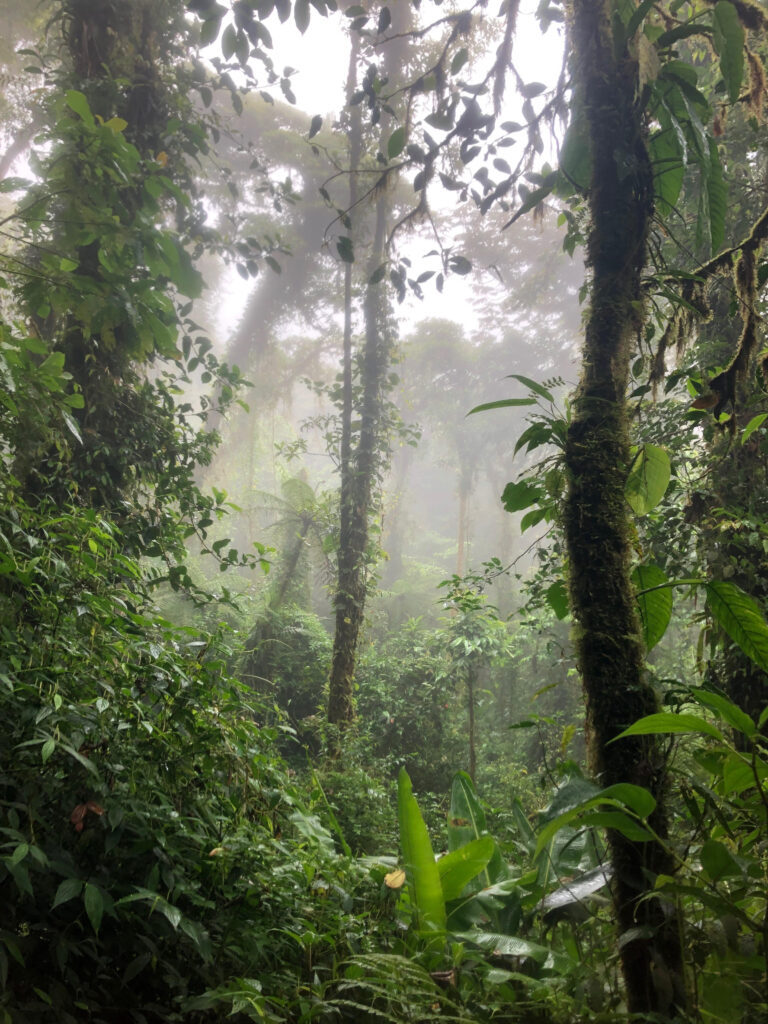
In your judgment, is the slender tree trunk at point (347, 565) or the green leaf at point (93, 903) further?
the slender tree trunk at point (347, 565)

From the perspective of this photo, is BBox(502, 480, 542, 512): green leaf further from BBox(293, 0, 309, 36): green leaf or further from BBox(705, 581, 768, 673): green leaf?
BBox(293, 0, 309, 36): green leaf

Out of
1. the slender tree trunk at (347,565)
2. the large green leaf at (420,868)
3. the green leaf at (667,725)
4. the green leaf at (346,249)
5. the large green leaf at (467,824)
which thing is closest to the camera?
the green leaf at (667,725)

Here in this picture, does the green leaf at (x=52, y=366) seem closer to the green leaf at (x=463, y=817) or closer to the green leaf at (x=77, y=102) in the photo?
the green leaf at (x=77, y=102)

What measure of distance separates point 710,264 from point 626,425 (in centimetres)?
56

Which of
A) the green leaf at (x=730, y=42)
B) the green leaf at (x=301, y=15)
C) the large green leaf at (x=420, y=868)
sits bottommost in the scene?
the large green leaf at (x=420, y=868)

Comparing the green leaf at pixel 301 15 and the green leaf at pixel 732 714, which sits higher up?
the green leaf at pixel 301 15

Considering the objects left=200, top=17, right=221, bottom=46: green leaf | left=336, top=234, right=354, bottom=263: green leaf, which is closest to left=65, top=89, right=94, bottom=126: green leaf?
left=200, top=17, right=221, bottom=46: green leaf

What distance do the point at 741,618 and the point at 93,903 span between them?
1482 mm

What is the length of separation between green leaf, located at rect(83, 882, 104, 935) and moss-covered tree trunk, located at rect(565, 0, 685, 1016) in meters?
1.07

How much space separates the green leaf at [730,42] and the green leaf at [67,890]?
96.5 inches

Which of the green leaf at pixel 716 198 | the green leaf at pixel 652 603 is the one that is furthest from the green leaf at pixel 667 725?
the green leaf at pixel 716 198

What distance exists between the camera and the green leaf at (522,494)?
5.34 ft

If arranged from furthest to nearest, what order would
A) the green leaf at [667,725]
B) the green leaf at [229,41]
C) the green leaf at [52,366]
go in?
the green leaf at [52,366]
the green leaf at [229,41]
the green leaf at [667,725]

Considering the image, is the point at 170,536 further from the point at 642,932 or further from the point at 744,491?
the point at 744,491
